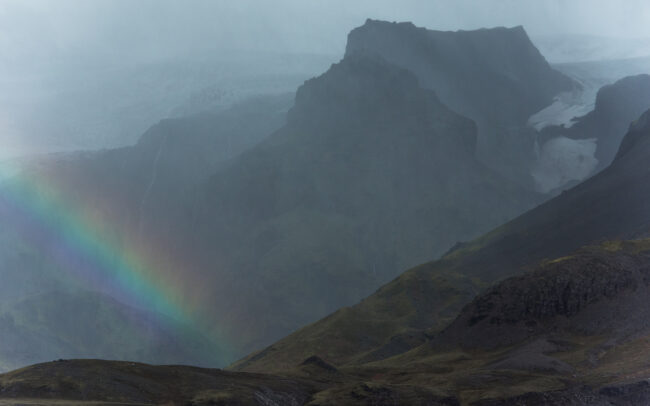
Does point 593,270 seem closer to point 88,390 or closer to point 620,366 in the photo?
point 620,366

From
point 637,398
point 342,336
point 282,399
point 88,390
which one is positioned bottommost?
point 637,398

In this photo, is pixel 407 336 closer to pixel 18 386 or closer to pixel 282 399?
pixel 282 399

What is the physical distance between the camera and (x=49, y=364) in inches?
3393

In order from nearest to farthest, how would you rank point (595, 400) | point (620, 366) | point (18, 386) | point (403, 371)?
point (18, 386) < point (595, 400) < point (620, 366) < point (403, 371)

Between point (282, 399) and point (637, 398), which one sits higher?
point (282, 399)

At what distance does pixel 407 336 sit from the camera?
586ft

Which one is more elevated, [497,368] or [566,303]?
[566,303]

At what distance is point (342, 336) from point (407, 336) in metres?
23.8

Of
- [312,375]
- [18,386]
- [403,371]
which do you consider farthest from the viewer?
[403,371]

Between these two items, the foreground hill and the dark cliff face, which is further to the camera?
the dark cliff face

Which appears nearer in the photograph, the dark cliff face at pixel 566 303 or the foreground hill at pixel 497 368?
the foreground hill at pixel 497 368

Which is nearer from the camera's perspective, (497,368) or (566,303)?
(497,368)

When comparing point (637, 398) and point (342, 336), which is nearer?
point (637, 398)

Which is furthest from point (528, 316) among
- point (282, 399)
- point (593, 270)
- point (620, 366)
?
point (282, 399)
